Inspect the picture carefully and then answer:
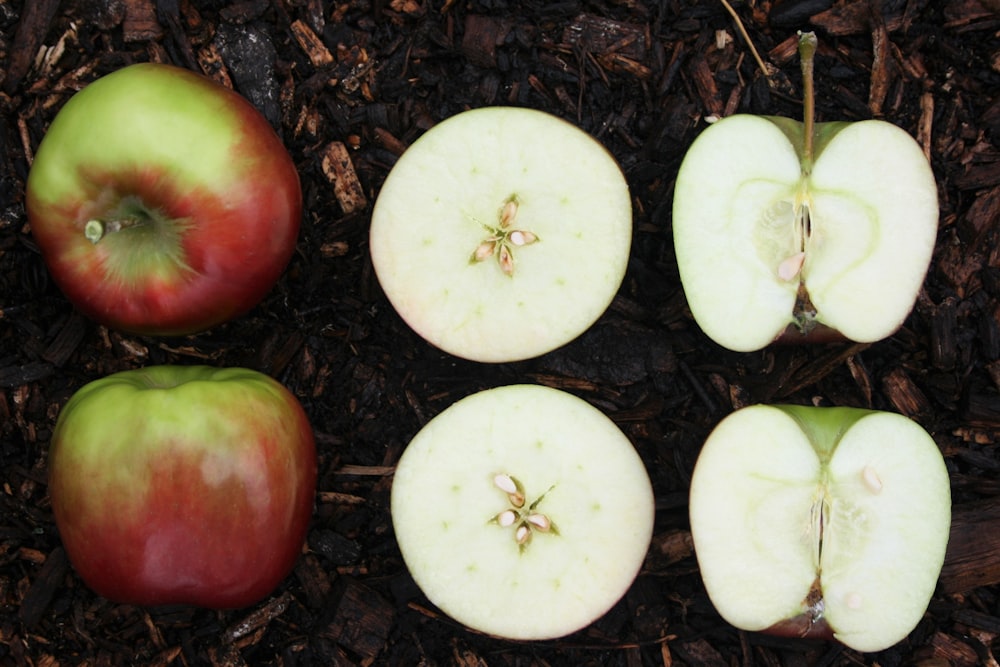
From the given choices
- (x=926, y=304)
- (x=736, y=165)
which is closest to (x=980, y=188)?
(x=926, y=304)

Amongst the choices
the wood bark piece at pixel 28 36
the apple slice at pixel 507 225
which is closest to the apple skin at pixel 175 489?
the apple slice at pixel 507 225

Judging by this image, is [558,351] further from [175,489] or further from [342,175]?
[175,489]

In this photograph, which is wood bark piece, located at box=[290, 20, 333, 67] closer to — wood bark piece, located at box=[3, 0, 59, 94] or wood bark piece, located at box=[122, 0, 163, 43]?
wood bark piece, located at box=[122, 0, 163, 43]

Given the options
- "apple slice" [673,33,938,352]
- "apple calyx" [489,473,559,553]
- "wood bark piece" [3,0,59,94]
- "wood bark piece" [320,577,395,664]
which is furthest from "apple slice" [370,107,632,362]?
"wood bark piece" [3,0,59,94]

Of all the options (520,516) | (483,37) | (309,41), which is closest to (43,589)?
(520,516)

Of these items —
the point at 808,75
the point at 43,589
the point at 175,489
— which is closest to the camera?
the point at 175,489

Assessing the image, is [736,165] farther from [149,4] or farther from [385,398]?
[149,4]
